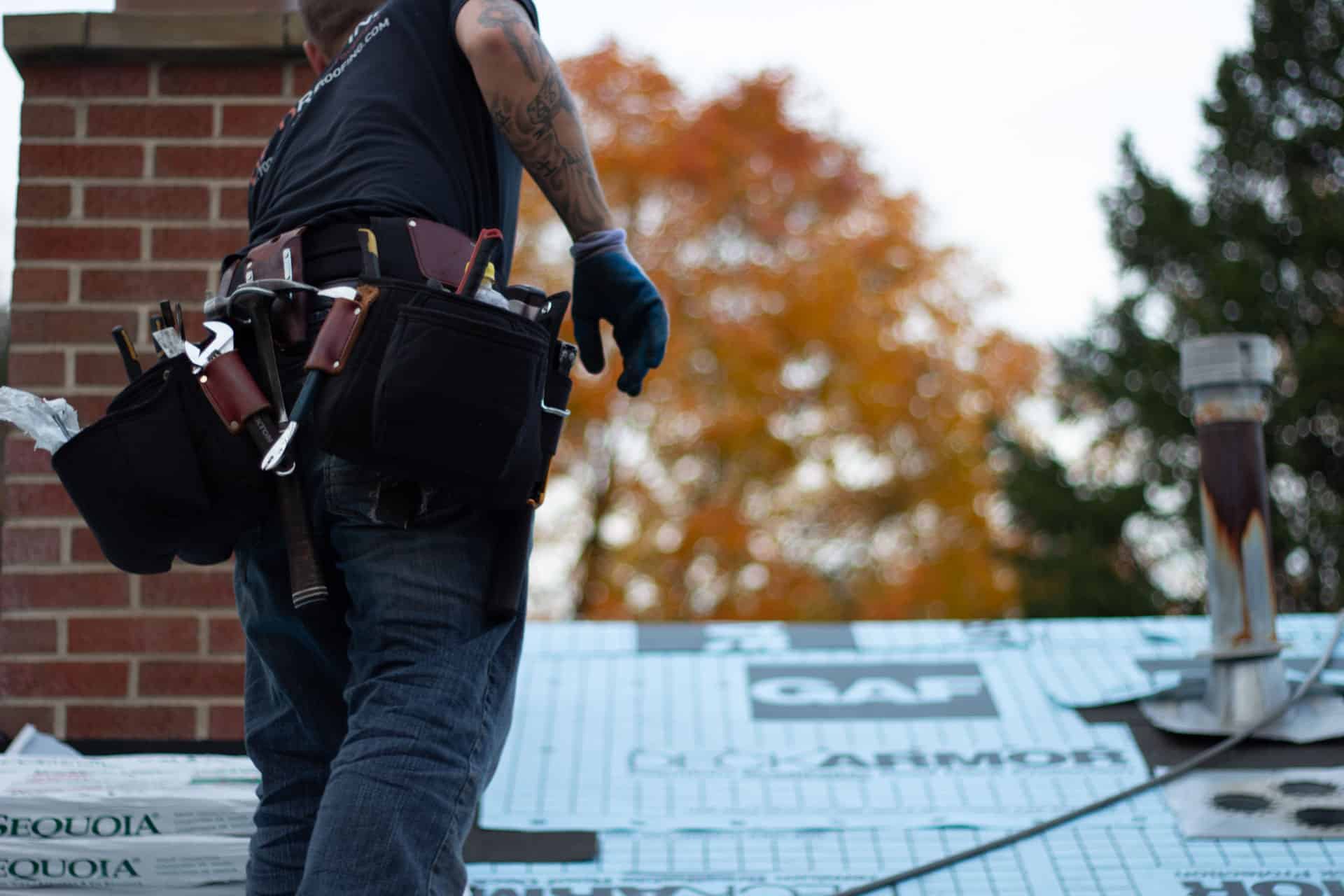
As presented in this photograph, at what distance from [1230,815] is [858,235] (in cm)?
1137

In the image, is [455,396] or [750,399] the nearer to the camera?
[455,396]

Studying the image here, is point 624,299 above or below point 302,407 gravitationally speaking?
above

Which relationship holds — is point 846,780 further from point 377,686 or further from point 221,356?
point 221,356

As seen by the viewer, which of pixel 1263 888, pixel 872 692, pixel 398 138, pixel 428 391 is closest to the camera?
pixel 428 391

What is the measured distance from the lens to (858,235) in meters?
13.4

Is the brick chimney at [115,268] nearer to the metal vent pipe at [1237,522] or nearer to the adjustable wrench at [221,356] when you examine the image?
the adjustable wrench at [221,356]

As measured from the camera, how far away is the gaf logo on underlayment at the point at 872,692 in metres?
3.00

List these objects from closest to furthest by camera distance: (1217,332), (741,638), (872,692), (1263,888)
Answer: (1263,888) → (872,692) → (741,638) → (1217,332)

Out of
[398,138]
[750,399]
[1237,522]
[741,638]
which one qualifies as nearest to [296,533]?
[398,138]

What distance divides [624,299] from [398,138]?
0.35 metres

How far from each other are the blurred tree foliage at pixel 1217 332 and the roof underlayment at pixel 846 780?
1063cm

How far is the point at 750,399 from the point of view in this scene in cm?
1229

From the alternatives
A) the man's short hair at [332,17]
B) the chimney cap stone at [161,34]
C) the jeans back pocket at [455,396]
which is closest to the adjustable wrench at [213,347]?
the jeans back pocket at [455,396]

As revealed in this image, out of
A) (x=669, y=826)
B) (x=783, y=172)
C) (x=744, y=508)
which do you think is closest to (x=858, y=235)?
(x=783, y=172)
